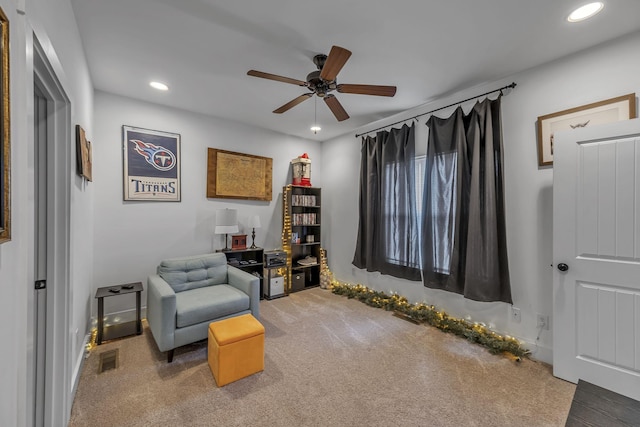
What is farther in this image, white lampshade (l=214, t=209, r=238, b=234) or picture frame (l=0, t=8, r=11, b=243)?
white lampshade (l=214, t=209, r=238, b=234)

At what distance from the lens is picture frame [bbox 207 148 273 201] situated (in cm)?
374

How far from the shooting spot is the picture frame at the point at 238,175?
12.3 feet

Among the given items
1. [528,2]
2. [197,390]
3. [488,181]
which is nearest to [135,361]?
[197,390]

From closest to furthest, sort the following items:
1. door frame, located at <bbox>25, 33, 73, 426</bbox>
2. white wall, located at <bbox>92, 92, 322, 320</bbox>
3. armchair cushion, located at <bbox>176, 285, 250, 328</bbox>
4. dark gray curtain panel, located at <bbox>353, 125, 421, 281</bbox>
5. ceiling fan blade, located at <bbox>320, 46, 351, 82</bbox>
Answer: door frame, located at <bbox>25, 33, 73, 426</bbox>, ceiling fan blade, located at <bbox>320, 46, 351, 82</bbox>, armchair cushion, located at <bbox>176, 285, 250, 328</bbox>, white wall, located at <bbox>92, 92, 322, 320</bbox>, dark gray curtain panel, located at <bbox>353, 125, 421, 281</bbox>

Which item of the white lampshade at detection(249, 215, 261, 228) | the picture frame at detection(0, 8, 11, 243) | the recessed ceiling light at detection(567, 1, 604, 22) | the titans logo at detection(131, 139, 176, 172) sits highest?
the recessed ceiling light at detection(567, 1, 604, 22)

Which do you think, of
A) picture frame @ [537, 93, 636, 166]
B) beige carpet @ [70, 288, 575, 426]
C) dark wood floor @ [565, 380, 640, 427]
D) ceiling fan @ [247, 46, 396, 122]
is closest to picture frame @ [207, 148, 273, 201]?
ceiling fan @ [247, 46, 396, 122]

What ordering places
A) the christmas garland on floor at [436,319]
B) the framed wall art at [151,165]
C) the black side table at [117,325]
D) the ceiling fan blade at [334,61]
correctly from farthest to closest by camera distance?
1. the framed wall art at [151,165]
2. the black side table at [117,325]
3. the christmas garland on floor at [436,319]
4. the ceiling fan blade at [334,61]

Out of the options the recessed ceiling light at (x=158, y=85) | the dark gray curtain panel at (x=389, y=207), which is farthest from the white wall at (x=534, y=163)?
the recessed ceiling light at (x=158, y=85)

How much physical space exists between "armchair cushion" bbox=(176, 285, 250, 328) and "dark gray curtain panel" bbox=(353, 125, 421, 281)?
195 centimetres

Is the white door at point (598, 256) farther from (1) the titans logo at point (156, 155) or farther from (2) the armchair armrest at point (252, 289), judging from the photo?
(1) the titans logo at point (156, 155)

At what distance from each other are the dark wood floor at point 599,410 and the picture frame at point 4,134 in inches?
82.2

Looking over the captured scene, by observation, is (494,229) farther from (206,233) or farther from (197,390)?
(206,233)

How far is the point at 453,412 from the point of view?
175 centimetres

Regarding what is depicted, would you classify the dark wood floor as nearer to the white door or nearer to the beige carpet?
the beige carpet
